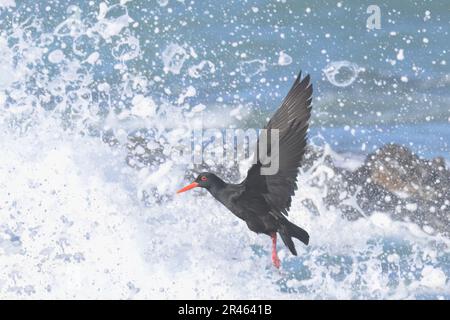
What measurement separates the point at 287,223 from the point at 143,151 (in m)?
3.47

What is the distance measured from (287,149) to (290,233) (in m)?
0.85

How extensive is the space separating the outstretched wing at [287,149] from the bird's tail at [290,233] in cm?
20

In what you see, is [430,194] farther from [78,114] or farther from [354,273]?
[78,114]

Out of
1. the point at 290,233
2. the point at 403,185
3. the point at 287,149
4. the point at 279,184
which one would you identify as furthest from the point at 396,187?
the point at 287,149

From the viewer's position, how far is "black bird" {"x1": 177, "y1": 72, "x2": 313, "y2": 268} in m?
6.43

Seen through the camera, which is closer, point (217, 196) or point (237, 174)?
point (217, 196)

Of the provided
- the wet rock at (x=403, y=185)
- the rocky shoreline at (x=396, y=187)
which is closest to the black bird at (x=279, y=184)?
the rocky shoreline at (x=396, y=187)

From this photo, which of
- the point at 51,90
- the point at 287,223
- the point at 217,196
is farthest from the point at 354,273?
the point at 51,90

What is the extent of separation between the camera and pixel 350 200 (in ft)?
33.3

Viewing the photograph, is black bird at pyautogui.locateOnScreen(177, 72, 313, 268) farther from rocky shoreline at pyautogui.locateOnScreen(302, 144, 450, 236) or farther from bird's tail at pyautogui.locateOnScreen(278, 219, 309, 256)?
rocky shoreline at pyautogui.locateOnScreen(302, 144, 450, 236)

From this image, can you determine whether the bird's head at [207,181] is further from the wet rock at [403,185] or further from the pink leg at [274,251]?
the wet rock at [403,185]

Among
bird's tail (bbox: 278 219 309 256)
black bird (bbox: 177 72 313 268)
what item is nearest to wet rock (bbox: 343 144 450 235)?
bird's tail (bbox: 278 219 309 256)

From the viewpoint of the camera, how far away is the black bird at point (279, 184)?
21.1ft

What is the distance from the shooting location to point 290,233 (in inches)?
269
